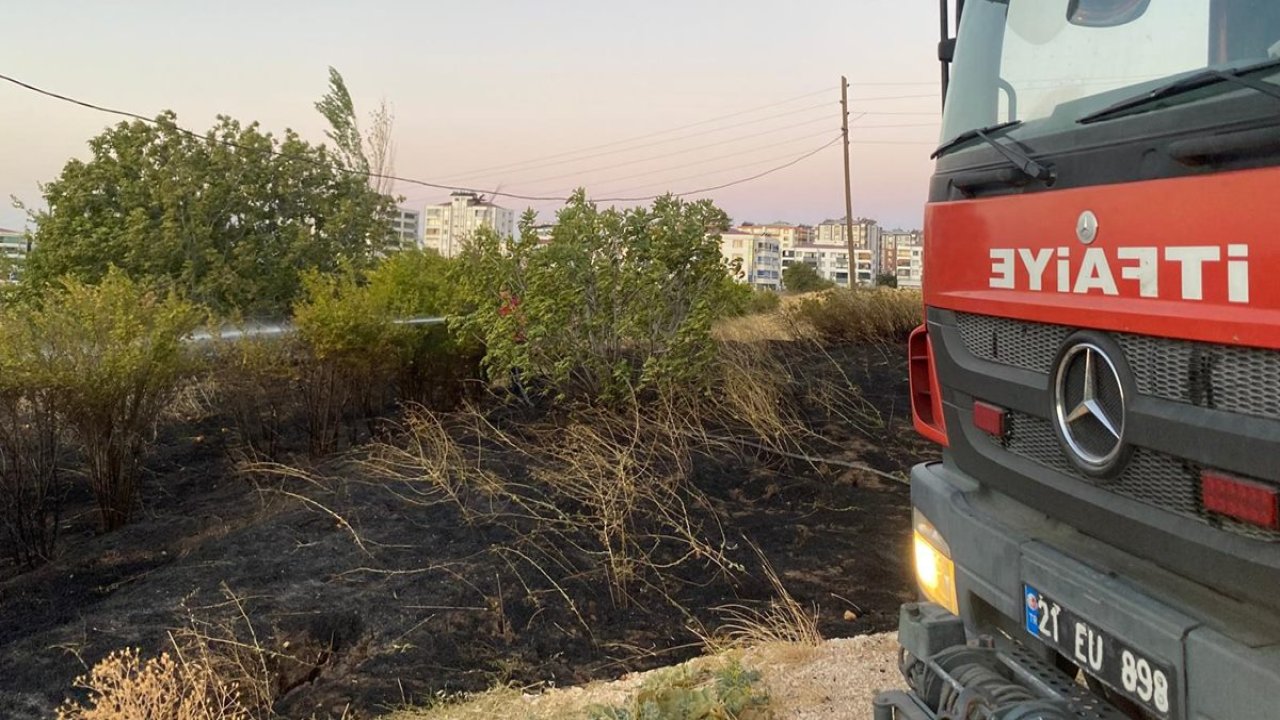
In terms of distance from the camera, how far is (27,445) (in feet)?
18.4

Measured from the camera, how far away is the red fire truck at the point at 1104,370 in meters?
1.59

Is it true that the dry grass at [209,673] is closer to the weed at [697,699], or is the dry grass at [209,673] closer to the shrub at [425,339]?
the weed at [697,699]

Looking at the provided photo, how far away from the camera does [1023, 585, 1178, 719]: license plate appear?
172 cm

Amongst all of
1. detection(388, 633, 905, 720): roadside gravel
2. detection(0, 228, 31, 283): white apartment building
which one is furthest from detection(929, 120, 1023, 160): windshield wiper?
detection(0, 228, 31, 283): white apartment building

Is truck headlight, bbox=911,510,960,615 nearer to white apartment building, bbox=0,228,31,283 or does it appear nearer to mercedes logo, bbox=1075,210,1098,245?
mercedes logo, bbox=1075,210,1098,245

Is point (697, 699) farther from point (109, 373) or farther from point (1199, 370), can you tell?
point (109, 373)

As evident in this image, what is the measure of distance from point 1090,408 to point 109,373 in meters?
5.84

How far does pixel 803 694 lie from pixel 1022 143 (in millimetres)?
2204

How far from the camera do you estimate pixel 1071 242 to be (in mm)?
1997

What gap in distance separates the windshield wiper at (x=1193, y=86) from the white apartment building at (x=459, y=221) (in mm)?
7034

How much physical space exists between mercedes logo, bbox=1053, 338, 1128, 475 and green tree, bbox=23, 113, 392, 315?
1871 cm

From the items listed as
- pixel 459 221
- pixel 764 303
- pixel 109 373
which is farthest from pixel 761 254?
pixel 109 373

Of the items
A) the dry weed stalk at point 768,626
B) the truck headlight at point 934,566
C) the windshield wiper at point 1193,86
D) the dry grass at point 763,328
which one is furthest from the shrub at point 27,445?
the dry grass at point 763,328

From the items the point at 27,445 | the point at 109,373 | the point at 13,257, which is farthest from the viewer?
the point at 13,257
